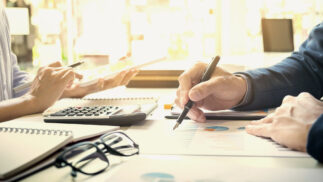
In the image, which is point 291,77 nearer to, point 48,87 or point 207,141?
point 207,141

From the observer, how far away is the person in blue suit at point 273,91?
626 millimetres

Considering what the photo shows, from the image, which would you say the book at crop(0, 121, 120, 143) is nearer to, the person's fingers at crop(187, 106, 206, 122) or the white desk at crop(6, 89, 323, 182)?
the white desk at crop(6, 89, 323, 182)

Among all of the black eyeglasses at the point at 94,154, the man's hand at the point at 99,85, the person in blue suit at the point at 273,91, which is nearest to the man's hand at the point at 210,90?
the person in blue suit at the point at 273,91

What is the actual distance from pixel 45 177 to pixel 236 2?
2662 millimetres

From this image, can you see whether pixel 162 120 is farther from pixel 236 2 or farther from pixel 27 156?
pixel 236 2

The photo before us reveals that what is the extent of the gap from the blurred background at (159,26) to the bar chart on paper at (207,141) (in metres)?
2.02

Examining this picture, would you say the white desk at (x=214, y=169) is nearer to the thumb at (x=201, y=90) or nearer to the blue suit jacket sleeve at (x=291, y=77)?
the thumb at (x=201, y=90)

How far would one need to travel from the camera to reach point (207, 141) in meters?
0.63

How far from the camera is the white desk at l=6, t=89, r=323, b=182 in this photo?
0.44m

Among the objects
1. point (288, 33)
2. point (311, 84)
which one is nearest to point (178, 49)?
point (288, 33)

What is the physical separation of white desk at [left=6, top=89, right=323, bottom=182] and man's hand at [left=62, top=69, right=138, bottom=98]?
26.4 inches

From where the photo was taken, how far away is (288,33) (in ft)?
7.87

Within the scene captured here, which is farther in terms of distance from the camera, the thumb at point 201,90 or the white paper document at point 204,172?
the thumb at point 201,90

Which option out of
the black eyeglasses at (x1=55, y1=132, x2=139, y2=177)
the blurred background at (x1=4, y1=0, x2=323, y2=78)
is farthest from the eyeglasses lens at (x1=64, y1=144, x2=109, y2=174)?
the blurred background at (x1=4, y1=0, x2=323, y2=78)
